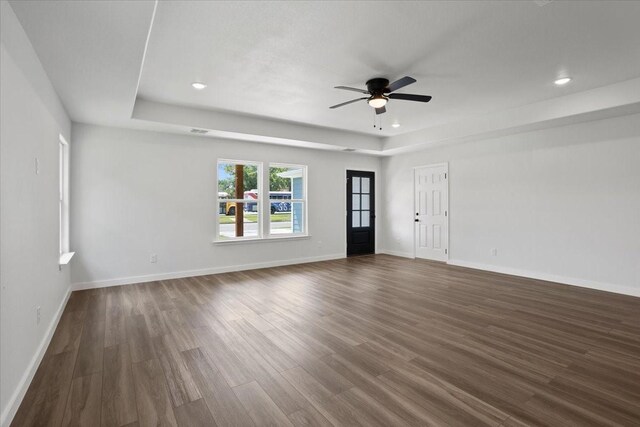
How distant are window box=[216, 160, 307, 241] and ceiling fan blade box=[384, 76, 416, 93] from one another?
3444 mm

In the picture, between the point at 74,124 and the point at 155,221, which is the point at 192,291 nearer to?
the point at 155,221

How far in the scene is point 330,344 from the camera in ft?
9.44

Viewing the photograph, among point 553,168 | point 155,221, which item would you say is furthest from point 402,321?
point 155,221

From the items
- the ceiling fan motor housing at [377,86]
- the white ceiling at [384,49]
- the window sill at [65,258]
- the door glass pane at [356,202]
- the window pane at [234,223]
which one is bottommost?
the window sill at [65,258]

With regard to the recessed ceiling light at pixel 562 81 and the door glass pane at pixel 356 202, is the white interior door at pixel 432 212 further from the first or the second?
the recessed ceiling light at pixel 562 81

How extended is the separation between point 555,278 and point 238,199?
5.84 meters

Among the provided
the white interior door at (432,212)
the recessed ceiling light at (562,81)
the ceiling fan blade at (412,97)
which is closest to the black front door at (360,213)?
the white interior door at (432,212)

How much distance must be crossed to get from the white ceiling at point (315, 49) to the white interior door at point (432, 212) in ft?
8.09

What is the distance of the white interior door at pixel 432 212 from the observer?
6.86 meters

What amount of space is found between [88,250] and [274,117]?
3.66 meters

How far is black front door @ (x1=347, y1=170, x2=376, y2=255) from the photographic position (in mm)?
7902

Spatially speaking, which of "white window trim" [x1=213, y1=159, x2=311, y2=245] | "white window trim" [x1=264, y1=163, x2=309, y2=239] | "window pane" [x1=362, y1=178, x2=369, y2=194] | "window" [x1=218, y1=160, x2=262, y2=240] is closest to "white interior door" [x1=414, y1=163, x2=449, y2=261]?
"window pane" [x1=362, y1=178, x2=369, y2=194]

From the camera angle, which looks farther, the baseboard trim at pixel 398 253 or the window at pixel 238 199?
the baseboard trim at pixel 398 253

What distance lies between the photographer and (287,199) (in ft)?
22.8
